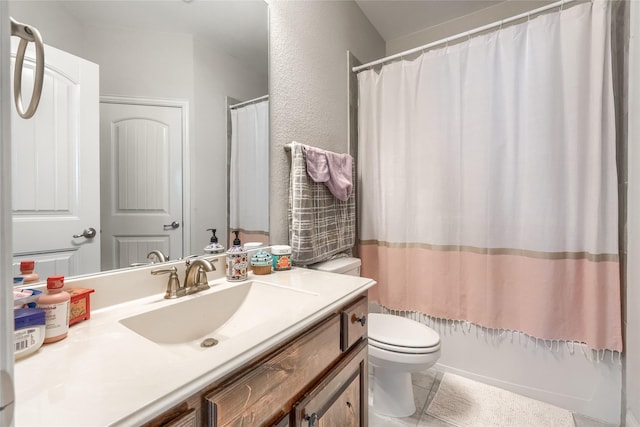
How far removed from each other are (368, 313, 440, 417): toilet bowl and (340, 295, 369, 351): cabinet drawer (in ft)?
1.29

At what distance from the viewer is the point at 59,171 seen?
0.75 metres

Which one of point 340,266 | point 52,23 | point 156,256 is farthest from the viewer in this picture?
point 340,266

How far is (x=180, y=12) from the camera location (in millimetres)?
1033

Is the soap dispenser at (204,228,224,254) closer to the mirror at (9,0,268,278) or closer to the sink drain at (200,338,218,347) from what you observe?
the mirror at (9,0,268,278)

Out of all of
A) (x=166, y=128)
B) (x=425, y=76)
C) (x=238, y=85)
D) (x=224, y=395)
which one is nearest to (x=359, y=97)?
(x=425, y=76)

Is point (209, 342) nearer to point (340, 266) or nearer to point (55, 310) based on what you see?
point (55, 310)

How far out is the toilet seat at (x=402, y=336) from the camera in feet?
4.39

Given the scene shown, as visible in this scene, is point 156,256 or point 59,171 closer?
point 59,171

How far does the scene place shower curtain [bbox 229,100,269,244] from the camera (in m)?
1.26

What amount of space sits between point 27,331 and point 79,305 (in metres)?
0.16

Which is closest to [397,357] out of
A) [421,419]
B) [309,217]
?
[421,419]

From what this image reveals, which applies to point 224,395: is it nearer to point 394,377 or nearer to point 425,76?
point 394,377

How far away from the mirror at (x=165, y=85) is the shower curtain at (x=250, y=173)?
42mm

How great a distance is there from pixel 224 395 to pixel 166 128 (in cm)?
86
